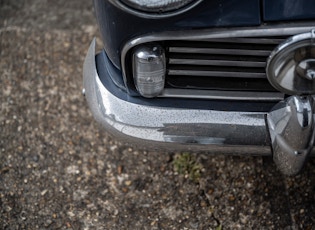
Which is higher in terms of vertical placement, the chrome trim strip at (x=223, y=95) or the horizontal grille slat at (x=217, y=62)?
the horizontal grille slat at (x=217, y=62)

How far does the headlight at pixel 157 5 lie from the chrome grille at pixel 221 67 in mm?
128

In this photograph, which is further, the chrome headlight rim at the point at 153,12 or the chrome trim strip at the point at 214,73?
the chrome trim strip at the point at 214,73

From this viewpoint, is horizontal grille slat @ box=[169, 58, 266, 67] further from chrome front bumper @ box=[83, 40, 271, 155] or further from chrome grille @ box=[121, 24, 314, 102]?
chrome front bumper @ box=[83, 40, 271, 155]

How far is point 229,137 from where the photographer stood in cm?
171

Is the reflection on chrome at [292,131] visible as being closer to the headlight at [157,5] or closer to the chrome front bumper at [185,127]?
the chrome front bumper at [185,127]

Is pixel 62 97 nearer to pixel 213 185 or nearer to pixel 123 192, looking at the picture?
pixel 123 192

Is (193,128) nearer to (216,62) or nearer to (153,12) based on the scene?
(216,62)

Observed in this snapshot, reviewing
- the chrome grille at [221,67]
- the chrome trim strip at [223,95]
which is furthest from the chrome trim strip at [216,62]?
the chrome trim strip at [223,95]

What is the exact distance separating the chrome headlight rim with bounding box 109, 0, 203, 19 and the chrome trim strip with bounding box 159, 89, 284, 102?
0.91 ft

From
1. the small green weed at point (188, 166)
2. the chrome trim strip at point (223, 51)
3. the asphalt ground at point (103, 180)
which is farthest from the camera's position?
the small green weed at point (188, 166)

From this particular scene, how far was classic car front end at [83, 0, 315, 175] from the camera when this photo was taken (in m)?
1.52

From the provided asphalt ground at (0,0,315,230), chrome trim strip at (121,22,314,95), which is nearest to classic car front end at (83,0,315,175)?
chrome trim strip at (121,22,314,95)

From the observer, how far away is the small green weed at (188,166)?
2219mm

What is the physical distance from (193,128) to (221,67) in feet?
0.66
